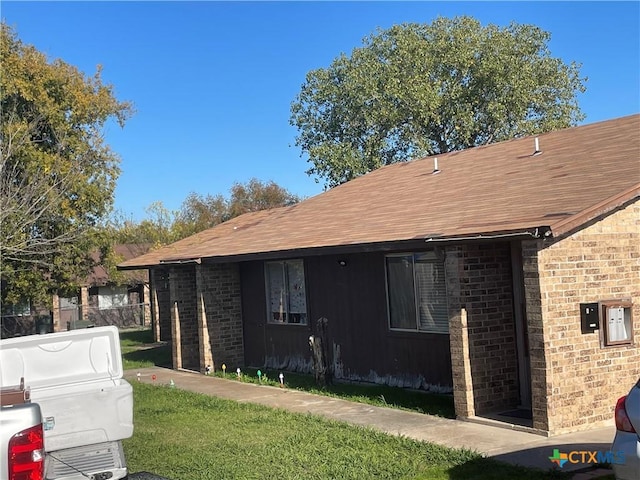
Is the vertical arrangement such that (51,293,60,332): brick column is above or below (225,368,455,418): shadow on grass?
above

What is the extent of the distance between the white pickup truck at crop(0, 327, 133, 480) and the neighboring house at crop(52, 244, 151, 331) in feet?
99.1

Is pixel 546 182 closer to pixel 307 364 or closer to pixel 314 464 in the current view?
pixel 314 464

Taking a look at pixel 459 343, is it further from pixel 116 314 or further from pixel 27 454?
pixel 116 314

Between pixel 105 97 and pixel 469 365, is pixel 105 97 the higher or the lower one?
the higher one

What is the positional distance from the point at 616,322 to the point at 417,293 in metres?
3.62

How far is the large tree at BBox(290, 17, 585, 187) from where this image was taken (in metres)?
31.0

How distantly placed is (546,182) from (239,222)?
14416 millimetres

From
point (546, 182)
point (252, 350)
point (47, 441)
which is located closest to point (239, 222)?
point (252, 350)

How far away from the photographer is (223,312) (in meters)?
16.5

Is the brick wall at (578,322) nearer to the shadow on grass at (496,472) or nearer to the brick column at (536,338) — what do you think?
the brick column at (536,338)

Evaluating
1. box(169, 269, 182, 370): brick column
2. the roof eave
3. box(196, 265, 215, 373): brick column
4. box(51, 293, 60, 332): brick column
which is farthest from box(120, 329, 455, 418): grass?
box(51, 293, 60, 332): brick column

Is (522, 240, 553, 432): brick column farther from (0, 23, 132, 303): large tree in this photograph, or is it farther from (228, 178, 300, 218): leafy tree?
(228, 178, 300, 218): leafy tree

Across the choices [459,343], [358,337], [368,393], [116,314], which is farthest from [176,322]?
[116,314]

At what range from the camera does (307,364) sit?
14820 mm
